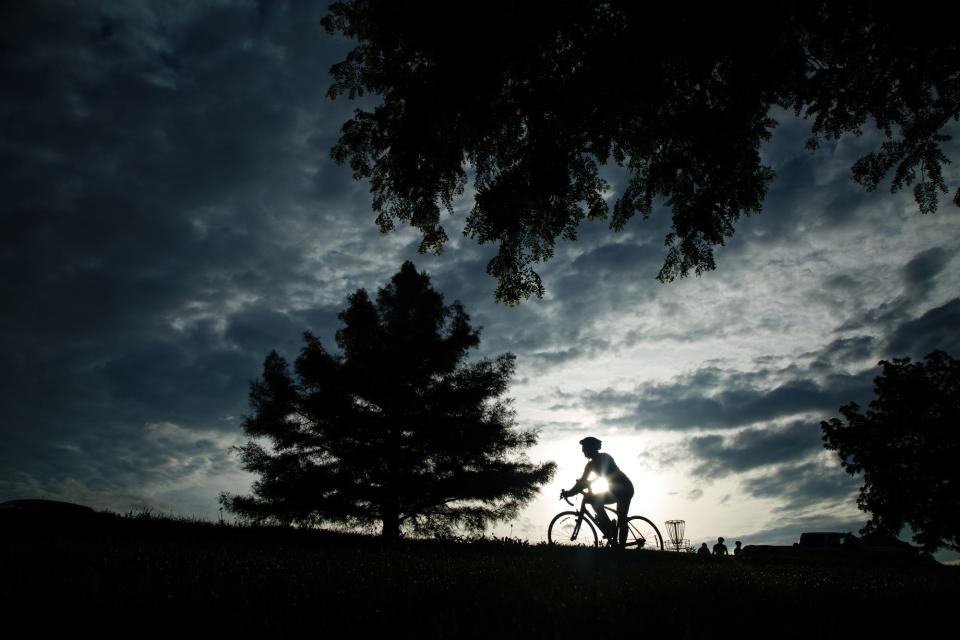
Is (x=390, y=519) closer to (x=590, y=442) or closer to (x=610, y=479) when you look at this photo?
(x=610, y=479)

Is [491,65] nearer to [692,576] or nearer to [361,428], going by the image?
[692,576]

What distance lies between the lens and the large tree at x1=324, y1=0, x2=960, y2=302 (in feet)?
22.2

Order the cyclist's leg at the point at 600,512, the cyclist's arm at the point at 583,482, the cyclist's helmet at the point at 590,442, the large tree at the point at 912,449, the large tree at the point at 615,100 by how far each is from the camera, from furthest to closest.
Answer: the large tree at the point at 912,449 → the cyclist's leg at the point at 600,512 → the cyclist's arm at the point at 583,482 → the cyclist's helmet at the point at 590,442 → the large tree at the point at 615,100

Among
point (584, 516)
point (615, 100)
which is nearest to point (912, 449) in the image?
point (584, 516)

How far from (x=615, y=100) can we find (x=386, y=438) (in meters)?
17.6

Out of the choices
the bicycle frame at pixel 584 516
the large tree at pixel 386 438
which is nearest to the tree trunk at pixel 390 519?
the large tree at pixel 386 438

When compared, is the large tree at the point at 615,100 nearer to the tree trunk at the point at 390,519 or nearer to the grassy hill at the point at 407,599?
the grassy hill at the point at 407,599

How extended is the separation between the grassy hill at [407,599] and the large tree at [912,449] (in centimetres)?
3113

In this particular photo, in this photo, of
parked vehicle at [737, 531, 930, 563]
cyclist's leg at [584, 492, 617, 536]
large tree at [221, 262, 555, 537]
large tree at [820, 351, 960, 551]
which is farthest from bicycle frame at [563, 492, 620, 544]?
large tree at [820, 351, 960, 551]

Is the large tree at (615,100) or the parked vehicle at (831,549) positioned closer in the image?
the large tree at (615,100)

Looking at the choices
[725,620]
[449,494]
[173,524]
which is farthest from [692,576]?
[449,494]

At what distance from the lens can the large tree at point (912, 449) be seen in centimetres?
3041

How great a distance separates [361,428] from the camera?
2173cm

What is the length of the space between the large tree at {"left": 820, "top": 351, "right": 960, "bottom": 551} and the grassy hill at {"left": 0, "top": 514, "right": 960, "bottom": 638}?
31.1 meters
